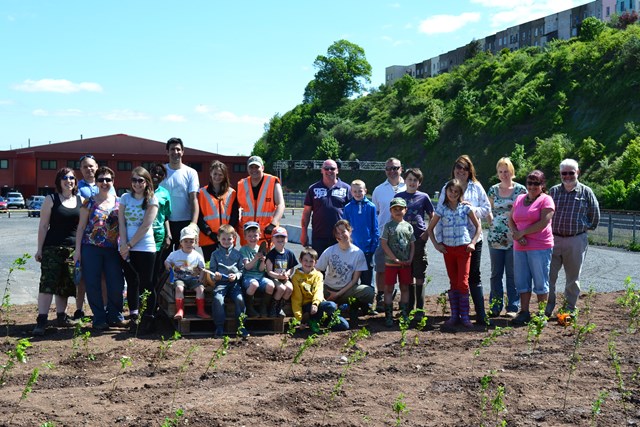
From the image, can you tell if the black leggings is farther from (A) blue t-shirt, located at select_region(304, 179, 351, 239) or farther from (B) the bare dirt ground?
(A) blue t-shirt, located at select_region(304, 179, 351, 239)

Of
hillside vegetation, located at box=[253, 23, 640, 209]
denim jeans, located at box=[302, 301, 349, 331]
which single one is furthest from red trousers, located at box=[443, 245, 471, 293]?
hillside vegetation, located at box=[253, 23, 640, 209]

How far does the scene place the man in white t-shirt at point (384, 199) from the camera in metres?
9.73

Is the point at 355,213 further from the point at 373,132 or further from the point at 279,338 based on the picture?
the point at 373,132

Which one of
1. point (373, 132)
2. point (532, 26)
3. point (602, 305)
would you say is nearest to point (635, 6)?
point (532, 26)

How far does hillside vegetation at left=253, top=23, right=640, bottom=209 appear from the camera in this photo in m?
47.3

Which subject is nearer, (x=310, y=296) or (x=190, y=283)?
(x=190, y=283)

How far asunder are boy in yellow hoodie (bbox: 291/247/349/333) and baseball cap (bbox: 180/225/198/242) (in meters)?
1.26

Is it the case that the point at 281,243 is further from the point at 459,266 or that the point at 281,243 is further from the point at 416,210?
the point at 459,266

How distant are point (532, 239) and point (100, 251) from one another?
501 cm

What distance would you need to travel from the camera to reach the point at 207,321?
27.8 feet

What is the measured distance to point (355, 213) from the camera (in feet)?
30.8

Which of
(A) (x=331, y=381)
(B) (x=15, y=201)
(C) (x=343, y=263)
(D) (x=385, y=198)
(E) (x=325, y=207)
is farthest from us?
(B) (x=15, y=201)

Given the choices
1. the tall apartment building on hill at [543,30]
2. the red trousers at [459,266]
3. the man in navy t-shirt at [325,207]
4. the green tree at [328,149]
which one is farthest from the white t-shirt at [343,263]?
the green tree at [328,149]

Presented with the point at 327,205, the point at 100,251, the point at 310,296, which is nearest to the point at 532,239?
the point at 327,205
